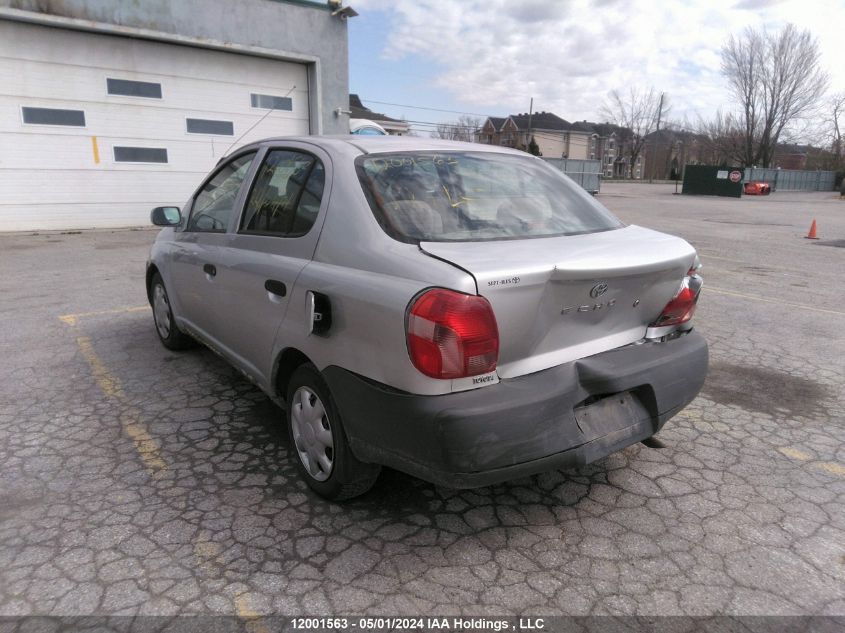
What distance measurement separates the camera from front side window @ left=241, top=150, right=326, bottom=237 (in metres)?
2.88

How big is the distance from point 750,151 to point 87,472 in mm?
65273

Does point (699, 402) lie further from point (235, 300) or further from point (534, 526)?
point (235, 300)

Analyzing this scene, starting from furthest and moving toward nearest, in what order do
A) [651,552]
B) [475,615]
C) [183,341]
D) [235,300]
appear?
[183,341], [235,300], [651,552], [475,615]

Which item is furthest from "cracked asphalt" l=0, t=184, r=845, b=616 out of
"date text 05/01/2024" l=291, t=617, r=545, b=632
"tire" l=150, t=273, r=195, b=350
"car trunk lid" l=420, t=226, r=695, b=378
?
"car trunk lid" l=420, t=226, r=695, b=378

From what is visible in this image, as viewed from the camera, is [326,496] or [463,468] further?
[326,496]

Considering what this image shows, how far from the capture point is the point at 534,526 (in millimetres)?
2621

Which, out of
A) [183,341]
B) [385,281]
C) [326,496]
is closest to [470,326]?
[385,281]

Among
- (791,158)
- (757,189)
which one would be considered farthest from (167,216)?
(791,158)

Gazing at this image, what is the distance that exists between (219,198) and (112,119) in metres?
10.9

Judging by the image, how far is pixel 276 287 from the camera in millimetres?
2891

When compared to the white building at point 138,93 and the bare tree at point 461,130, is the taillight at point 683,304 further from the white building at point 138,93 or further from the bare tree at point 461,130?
the bare tree at point 461,130

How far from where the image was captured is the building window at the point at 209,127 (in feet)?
44.9

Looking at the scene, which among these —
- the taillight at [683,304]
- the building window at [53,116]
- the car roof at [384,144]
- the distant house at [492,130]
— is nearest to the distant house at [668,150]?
the distant house at [492,130]

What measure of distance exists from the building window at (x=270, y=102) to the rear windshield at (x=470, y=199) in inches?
503
